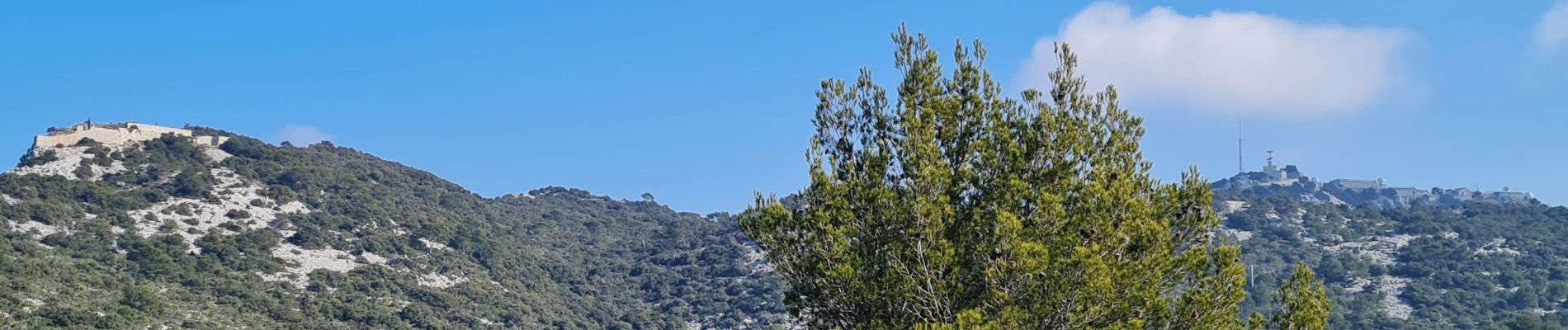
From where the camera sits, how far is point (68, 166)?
90.2m

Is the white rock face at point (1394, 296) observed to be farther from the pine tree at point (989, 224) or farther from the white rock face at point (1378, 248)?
the pine tree at point (989, 224)

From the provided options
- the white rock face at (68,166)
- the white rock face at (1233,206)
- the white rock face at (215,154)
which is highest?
the white rock face at (1233,206)

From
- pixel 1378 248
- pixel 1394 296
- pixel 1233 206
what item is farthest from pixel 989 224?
pixel 1233 206

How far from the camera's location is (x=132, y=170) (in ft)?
304

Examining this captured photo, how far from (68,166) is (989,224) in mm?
87836

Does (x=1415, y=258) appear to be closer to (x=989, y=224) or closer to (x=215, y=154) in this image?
(x=215, y=154)

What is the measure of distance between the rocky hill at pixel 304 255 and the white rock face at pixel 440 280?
0.20 m

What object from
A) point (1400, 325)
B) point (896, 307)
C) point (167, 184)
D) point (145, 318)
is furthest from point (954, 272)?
point (167, 184)

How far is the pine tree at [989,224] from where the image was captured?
542 inches

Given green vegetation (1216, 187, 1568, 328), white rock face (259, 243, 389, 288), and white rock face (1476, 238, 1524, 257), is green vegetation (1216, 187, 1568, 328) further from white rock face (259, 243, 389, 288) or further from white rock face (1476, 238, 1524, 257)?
white rock face (259, 243, 389, 288)

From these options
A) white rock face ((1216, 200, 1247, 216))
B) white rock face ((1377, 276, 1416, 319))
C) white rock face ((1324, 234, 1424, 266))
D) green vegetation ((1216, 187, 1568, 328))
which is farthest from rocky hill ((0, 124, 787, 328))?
white rock face ((1216, 200, 1247, 216))

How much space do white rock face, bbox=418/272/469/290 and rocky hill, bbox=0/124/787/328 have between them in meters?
0.20

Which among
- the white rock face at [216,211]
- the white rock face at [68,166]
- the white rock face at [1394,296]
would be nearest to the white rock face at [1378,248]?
the white rock face at [1394,296]

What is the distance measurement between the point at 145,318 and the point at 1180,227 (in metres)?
53.0
